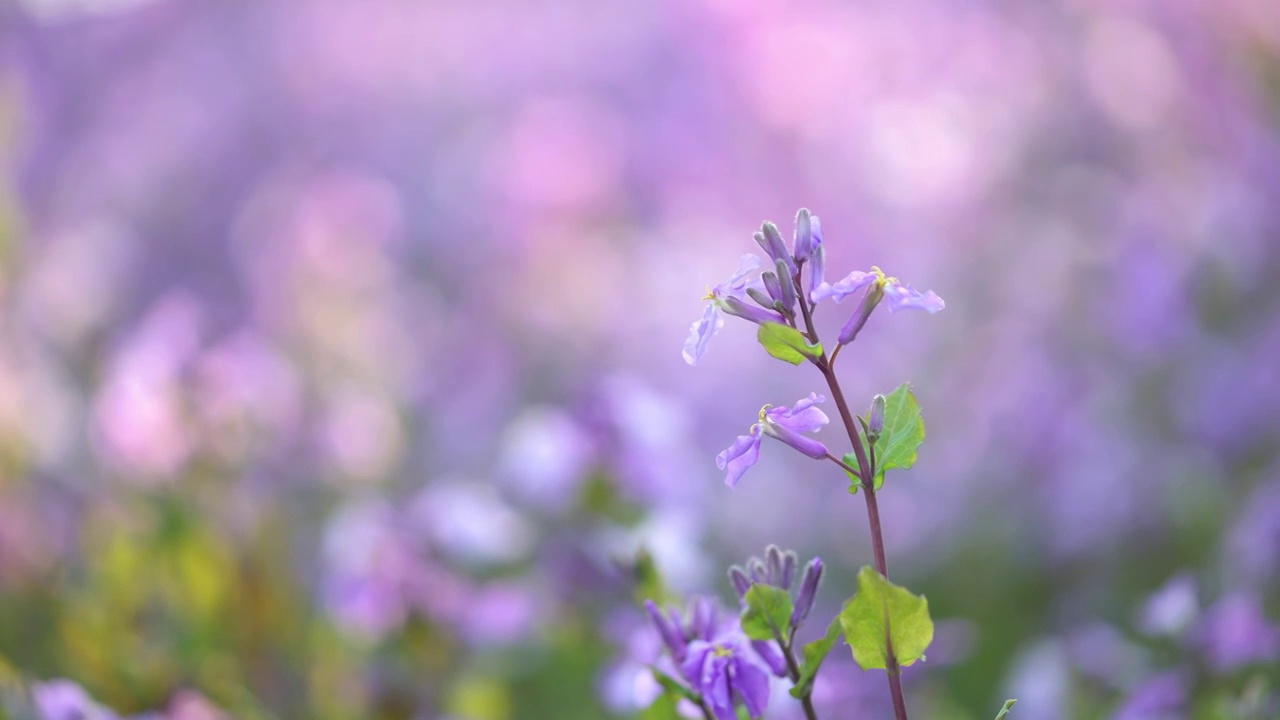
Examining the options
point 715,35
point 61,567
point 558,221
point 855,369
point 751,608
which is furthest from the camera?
point 715,35

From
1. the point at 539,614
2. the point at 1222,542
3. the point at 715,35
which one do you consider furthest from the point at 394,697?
the point at 715,35

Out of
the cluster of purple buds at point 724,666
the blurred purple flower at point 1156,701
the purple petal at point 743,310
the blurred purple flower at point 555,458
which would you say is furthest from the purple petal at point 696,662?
the blurred purple flower at point 555,458

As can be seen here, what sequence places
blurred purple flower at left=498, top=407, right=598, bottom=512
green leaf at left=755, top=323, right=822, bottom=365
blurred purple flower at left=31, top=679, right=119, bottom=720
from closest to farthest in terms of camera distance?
green leaf at left=755, top=323, right=822, bottom=365
blurred purple flower at left=31, top=679, right=119, bottom=720
blurred purple flower at left=498, top=407, right=598, bottom=512


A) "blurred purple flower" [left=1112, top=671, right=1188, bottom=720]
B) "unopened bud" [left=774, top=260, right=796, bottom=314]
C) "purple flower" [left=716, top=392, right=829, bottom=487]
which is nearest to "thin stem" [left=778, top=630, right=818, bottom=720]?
"purple flower" [left=716, top=392, right=829, bottom=487]

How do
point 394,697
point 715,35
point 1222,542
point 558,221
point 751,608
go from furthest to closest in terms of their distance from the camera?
point 715,35 → point 558,221 → point 1222,542 → point 394,697 → point 751,608

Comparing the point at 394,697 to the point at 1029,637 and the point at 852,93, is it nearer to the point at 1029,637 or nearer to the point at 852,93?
the point at 1029,637

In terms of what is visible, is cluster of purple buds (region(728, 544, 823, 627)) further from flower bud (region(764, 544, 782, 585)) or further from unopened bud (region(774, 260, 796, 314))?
unopened bud (region(774, 260, 796, 314))
